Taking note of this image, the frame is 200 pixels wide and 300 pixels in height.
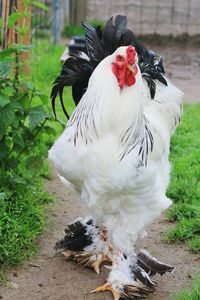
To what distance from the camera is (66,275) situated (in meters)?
3.83

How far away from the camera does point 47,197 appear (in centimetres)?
474

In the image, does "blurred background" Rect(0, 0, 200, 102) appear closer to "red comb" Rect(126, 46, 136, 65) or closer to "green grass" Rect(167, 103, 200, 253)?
"green grass" Rect(167, 103, 200, 253)

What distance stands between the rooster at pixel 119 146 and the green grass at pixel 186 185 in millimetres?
583

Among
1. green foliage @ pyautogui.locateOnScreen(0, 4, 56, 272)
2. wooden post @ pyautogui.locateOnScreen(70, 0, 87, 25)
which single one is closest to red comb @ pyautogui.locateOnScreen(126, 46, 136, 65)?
green foliage @ pyautogui.locateOnScreen(0, 4, 56, 272)

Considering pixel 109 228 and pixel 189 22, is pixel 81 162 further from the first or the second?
pixel 189 22

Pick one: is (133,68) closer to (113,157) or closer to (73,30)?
(113,157)

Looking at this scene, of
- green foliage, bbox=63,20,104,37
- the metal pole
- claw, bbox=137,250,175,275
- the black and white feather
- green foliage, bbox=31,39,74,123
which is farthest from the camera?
green foliage, bbox=63,20,104,37

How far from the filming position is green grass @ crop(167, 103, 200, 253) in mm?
4324

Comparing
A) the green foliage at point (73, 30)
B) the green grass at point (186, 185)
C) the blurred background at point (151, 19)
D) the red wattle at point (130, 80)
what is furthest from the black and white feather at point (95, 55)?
the green foliage at point (73, 30)

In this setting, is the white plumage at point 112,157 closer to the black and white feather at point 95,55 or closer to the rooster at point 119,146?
the rooster at point 119,146

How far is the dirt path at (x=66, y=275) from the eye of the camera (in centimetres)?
360

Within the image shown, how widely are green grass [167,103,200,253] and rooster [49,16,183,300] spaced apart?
23.0 inches

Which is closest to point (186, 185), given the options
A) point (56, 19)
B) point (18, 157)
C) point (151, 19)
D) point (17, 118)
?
point (18, 157)

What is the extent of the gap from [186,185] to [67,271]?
1.49m
